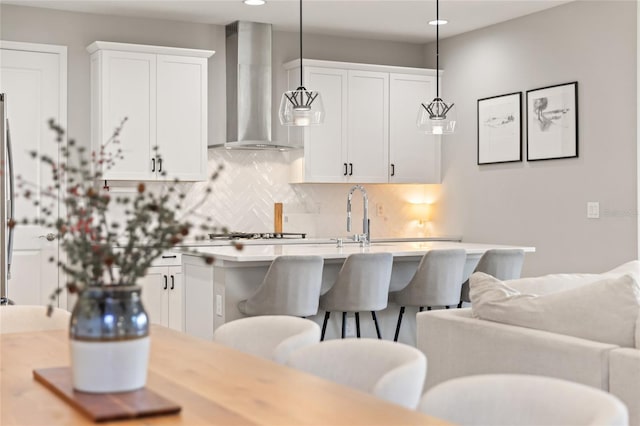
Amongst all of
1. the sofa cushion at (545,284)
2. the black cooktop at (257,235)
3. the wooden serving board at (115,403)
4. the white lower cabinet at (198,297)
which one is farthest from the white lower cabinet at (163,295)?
the wooden serving board at (115,403)

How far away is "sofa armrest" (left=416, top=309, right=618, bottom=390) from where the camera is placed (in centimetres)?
284

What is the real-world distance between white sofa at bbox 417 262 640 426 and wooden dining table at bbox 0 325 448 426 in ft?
3.89

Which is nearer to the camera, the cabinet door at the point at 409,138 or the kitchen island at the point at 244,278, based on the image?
the kitchen island at the point at 244,278

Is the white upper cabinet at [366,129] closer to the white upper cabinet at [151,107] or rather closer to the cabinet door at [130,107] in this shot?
the white upper cabinet at [151,107]

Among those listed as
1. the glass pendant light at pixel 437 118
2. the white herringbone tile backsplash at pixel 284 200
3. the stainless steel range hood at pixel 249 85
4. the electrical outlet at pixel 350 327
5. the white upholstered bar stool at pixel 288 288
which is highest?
the stainless steel range hood at pixel 249 85

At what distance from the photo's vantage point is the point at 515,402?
170 cm

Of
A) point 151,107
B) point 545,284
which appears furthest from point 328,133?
point 545,284

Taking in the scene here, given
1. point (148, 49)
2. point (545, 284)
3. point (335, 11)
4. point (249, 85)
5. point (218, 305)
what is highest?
point (335, 11)

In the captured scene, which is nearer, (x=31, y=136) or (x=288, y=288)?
(x=288, y=288)

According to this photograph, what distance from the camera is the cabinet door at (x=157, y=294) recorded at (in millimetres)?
6422

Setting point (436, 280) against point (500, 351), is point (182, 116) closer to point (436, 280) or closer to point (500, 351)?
point (436, 280)

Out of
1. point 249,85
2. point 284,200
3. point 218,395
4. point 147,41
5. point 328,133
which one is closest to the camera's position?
point 218,395

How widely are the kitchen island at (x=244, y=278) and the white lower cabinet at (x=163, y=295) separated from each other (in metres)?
1.20

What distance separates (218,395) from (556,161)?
5157mm
